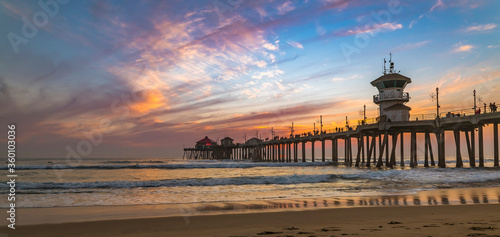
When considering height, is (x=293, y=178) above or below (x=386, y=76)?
below

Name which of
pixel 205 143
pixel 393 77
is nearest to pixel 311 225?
pixel 393 77

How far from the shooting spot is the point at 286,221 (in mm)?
8383

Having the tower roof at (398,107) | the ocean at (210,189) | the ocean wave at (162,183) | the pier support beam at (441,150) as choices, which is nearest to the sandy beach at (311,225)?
the ocean at (210,189)

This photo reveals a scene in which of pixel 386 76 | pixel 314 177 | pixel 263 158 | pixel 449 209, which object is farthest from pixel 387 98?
pixel 263 158

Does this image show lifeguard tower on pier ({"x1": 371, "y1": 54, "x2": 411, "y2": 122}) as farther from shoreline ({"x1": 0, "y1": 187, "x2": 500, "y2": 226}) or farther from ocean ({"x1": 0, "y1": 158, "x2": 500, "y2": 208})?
shoreline ({"x1": 0, "y1": 187, "x2": 500, "y2": 226})

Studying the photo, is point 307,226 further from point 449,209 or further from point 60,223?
point 60,223

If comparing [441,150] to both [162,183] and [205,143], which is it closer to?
[162,183]

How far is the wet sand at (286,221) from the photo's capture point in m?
6.90

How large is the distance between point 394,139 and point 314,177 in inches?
837

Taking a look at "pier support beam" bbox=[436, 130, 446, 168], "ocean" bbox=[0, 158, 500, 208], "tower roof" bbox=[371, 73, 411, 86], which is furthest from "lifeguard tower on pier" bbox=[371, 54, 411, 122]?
"ocean" bbox=[0, 158, 500, 208]

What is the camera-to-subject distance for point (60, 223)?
28.3 ft

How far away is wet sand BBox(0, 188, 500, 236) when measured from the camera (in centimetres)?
690

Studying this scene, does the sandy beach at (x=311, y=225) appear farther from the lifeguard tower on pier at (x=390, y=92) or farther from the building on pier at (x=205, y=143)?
the building on pier at (x=205, y=143)

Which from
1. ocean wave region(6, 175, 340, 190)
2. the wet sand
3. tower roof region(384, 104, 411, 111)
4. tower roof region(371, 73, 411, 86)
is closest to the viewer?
the wet sand
